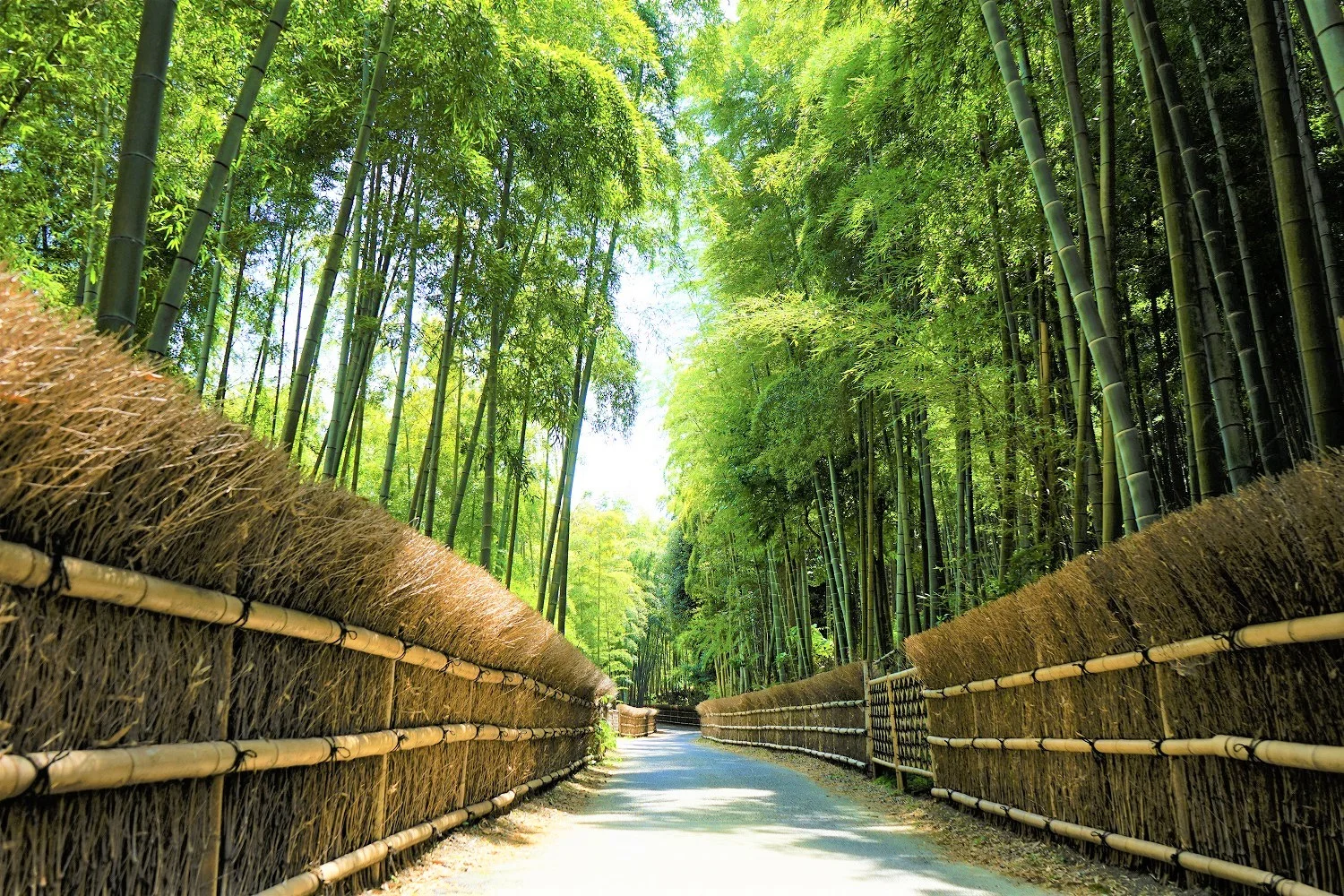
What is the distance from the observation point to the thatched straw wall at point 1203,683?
2215 millimetres

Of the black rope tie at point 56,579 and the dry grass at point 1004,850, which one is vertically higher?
the black rope tie at point 56,579

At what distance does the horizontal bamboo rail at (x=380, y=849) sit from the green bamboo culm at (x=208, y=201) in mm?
1497

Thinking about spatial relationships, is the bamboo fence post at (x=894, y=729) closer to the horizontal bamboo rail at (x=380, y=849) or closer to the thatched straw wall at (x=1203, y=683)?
the thatched straw wall at (x=1203, y=683)

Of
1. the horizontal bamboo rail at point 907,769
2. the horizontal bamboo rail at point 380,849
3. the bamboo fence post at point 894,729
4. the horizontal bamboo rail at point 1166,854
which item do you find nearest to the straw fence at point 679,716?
the horizontal bamboo rail at point 907,769

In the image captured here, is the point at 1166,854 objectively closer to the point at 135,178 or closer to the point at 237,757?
→ the point at 237,757

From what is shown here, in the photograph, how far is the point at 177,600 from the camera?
1.77m

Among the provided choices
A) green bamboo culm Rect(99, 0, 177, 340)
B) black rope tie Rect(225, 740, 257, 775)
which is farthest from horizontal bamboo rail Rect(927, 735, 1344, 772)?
green bamboo culm Rect(99, 0, 177, 340)

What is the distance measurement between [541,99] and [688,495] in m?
11.1

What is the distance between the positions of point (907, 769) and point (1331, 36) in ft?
18.7

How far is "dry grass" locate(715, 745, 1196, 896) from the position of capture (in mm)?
3156

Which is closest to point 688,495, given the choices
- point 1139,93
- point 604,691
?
point 604,691

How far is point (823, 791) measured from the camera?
7.34 m

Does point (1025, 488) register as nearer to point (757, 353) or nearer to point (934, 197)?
point (934, 197)

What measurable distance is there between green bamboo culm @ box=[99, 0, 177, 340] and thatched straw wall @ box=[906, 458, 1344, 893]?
296cm
